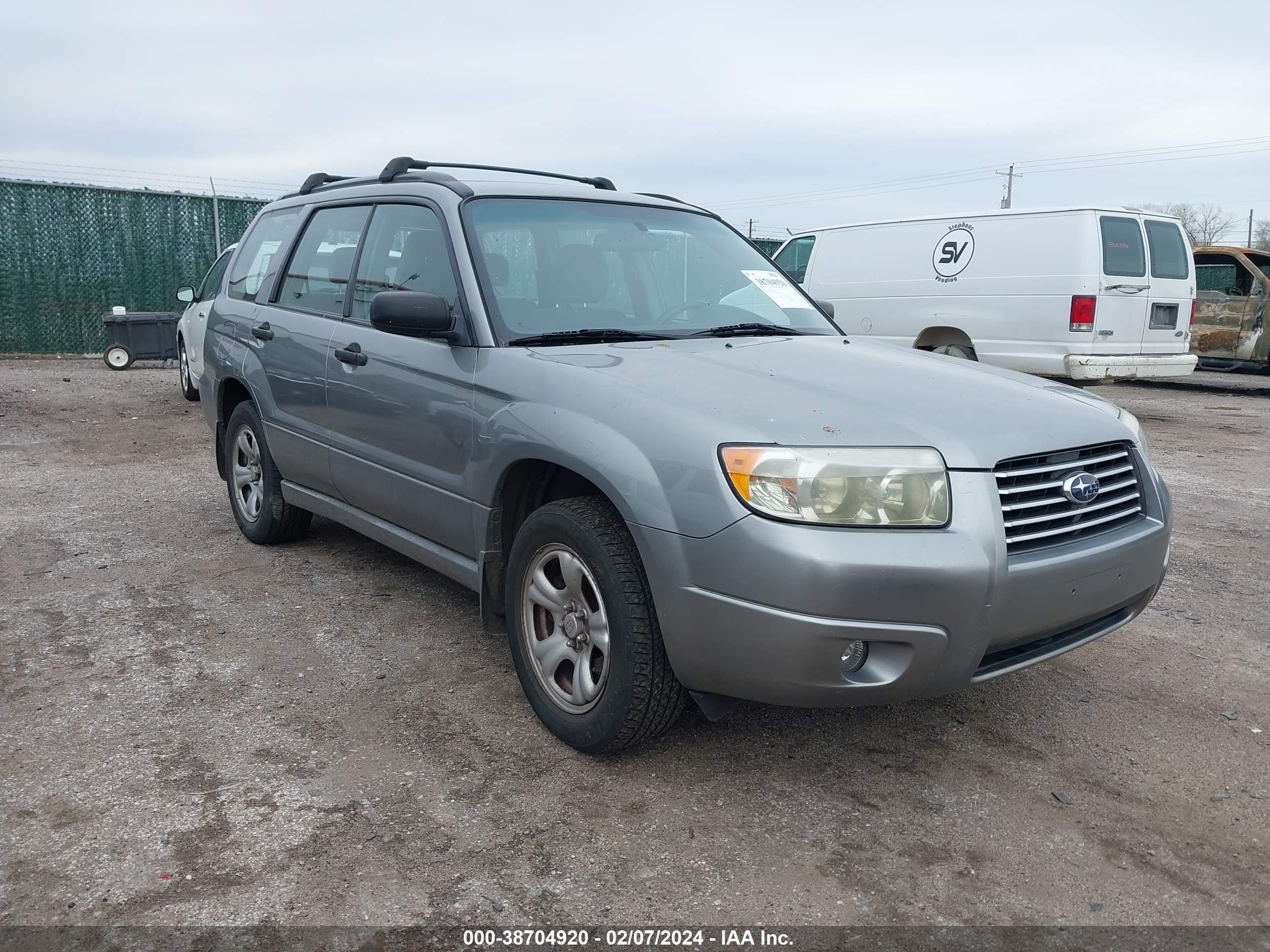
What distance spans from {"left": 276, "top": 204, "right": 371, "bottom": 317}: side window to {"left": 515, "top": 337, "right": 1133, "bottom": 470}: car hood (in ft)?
4.69

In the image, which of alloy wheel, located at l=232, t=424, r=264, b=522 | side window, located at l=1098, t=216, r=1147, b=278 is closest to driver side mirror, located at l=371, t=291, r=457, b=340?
alloy wheel, located at l=232, t=424, r=264, b=522

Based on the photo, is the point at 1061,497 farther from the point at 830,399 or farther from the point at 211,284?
the point at 211,284

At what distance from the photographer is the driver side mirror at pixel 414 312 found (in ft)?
11.3

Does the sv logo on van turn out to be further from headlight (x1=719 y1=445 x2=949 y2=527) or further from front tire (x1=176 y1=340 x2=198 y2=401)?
headlight (x1=719 y1=445 x2=949 y2=527)

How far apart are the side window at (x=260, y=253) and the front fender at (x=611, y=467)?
2310mm

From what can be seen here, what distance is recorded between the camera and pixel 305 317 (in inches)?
183

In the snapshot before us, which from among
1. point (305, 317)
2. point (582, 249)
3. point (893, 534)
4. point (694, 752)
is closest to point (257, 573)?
point (305, 317)

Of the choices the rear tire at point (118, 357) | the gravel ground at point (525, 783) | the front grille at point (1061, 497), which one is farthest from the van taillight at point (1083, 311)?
the rear tire at point (118, 357)

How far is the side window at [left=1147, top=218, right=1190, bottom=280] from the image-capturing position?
35.3 feet

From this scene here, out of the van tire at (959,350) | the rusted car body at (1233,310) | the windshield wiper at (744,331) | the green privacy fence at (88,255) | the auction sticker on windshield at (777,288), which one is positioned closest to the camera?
the windshield wiper at (744,331)

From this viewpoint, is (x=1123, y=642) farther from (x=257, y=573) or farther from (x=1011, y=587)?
(x=257, y=573)

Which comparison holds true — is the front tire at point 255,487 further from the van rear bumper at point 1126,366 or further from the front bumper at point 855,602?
the van rear bumper at point 1126,366

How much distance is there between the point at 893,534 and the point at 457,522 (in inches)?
63.3

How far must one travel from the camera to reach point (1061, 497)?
9.49 feet
